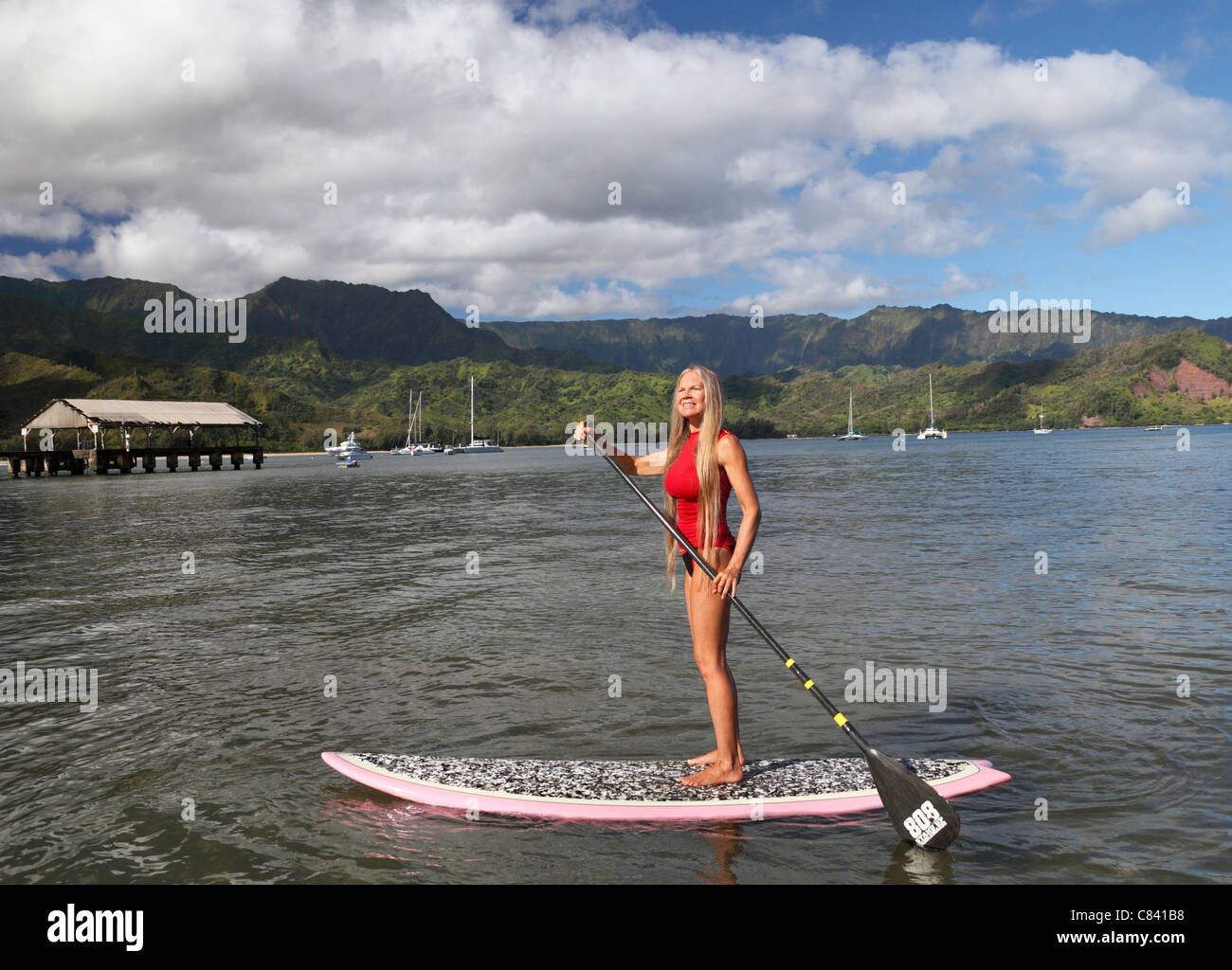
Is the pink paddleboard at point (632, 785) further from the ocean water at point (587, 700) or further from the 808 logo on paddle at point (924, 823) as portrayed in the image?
the 808 logo on paddle at point (924, 823)

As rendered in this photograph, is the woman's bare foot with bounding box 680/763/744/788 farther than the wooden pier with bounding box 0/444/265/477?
No

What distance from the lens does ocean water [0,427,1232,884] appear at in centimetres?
604

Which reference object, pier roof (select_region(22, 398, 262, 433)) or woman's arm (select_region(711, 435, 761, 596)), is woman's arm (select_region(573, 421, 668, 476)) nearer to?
woman's arm (select_region(711, 435, 761, 596))

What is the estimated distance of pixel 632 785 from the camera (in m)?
6.92

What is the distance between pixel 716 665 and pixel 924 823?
6.20 feet

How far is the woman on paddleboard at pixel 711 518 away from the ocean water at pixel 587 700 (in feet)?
3.00

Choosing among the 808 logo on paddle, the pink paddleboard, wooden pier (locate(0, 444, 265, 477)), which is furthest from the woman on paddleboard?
wooden pier (locate(0, 444, 265, 477))

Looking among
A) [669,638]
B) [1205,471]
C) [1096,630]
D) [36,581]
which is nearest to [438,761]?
[669,638]

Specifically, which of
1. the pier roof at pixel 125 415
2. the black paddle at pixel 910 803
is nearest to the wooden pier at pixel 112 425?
the pier roof at pixel 125 415

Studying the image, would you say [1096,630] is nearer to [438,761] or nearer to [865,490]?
[438,761]

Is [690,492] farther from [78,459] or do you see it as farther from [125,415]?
[78,459]

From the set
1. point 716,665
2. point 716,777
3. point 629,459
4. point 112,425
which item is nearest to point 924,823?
point 716,777
